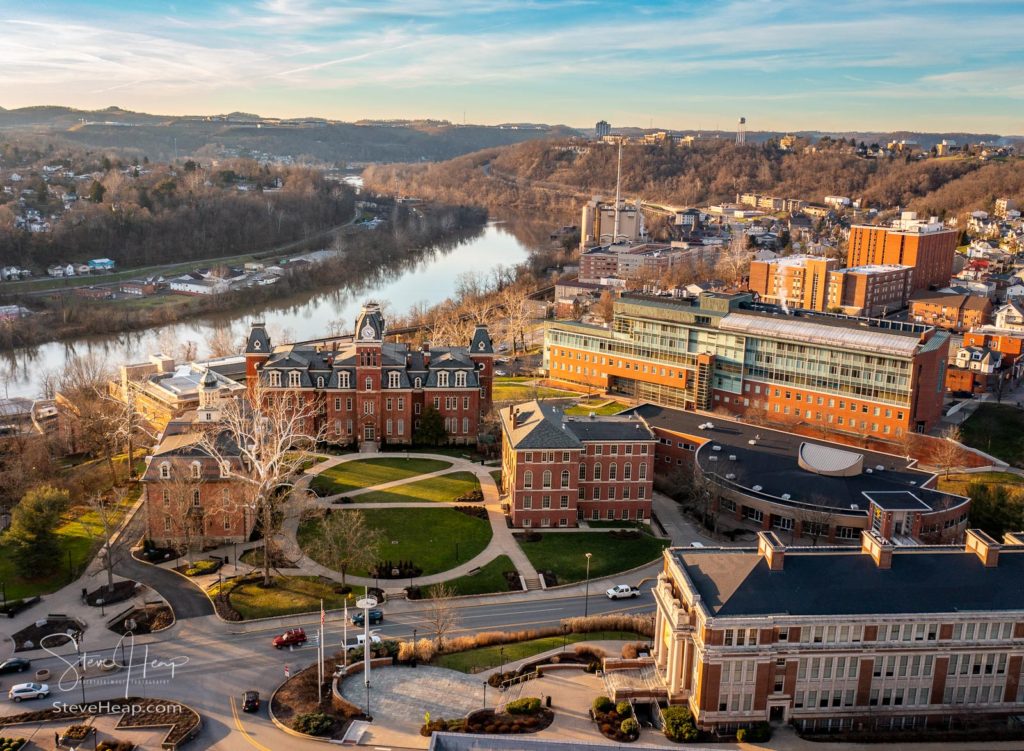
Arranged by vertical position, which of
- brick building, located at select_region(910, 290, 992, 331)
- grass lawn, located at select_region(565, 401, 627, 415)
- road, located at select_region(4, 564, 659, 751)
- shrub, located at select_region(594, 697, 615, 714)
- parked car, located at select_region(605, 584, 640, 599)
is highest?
brick building, located at select_region(910, 290, 992, 331)

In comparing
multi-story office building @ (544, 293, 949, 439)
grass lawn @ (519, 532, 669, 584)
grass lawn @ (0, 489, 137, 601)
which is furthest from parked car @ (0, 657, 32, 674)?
multi-story office building @ (544, 293, 949, 439)

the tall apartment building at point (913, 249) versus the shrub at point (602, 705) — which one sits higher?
the tall apartment building at point (913, 249)

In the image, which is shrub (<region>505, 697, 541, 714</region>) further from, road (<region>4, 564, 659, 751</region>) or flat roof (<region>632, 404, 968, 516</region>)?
flat roof (<region>632, 404, 968, 516</region>)

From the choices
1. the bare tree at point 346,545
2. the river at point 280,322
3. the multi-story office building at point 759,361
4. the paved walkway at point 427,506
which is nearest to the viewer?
the bare tree at point 346,545

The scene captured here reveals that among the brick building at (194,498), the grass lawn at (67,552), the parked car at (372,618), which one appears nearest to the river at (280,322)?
the grass lawn at (67,552)

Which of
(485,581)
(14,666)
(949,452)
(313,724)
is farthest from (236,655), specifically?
(949,452)

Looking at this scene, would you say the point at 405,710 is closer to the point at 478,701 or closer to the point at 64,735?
the point at 478,701

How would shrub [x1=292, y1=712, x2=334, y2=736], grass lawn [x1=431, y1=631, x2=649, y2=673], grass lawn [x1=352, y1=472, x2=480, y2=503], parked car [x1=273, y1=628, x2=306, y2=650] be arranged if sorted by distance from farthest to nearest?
grass lawn [x1=352, y1=472, x2=480, y2=503]
parked car [x1=273, y1=628, x2=306, y2=650]
grass lawn [x1=431, y1=631, x2=649, y2=673]
shrub [x1=292, y1=712, x2=334, y2=736]

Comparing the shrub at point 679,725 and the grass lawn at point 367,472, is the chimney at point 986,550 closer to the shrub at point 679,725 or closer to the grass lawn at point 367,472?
the shrub at point 679,725
